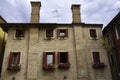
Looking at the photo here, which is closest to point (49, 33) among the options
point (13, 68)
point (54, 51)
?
point (54, 51)

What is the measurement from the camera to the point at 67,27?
21938mm

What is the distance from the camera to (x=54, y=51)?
66.6 ft

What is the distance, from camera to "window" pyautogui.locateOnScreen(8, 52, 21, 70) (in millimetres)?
18906

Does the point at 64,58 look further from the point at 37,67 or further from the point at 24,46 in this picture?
the point at 24,46

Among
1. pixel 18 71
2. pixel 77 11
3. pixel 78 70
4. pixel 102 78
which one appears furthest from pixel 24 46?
pixel 102 78

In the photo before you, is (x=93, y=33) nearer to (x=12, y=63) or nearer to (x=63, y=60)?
(x=63, y=60)

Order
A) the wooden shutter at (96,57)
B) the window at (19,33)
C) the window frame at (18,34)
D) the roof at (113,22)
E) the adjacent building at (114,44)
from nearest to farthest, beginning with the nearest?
the roof at (113,22)
the adjacent building at (114,44)
the wooden shutter at (96,57)
the window frame at (18,34)
the window at (19,33)

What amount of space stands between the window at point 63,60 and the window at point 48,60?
83cm

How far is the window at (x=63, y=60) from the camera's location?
1923 centimetres

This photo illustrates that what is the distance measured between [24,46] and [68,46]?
19.2ft

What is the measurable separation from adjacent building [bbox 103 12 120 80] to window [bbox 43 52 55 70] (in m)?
8.05

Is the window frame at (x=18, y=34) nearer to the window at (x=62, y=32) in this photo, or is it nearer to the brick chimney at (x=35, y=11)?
the brick chimney at (x=35, y=11)

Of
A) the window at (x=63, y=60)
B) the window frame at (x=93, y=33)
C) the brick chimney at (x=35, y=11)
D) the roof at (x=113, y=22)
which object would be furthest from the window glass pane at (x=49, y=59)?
the roof at (x=113, y=22)

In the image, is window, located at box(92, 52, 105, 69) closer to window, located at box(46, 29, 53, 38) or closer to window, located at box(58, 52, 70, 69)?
window, located at box(58, 52, 70, 69)
